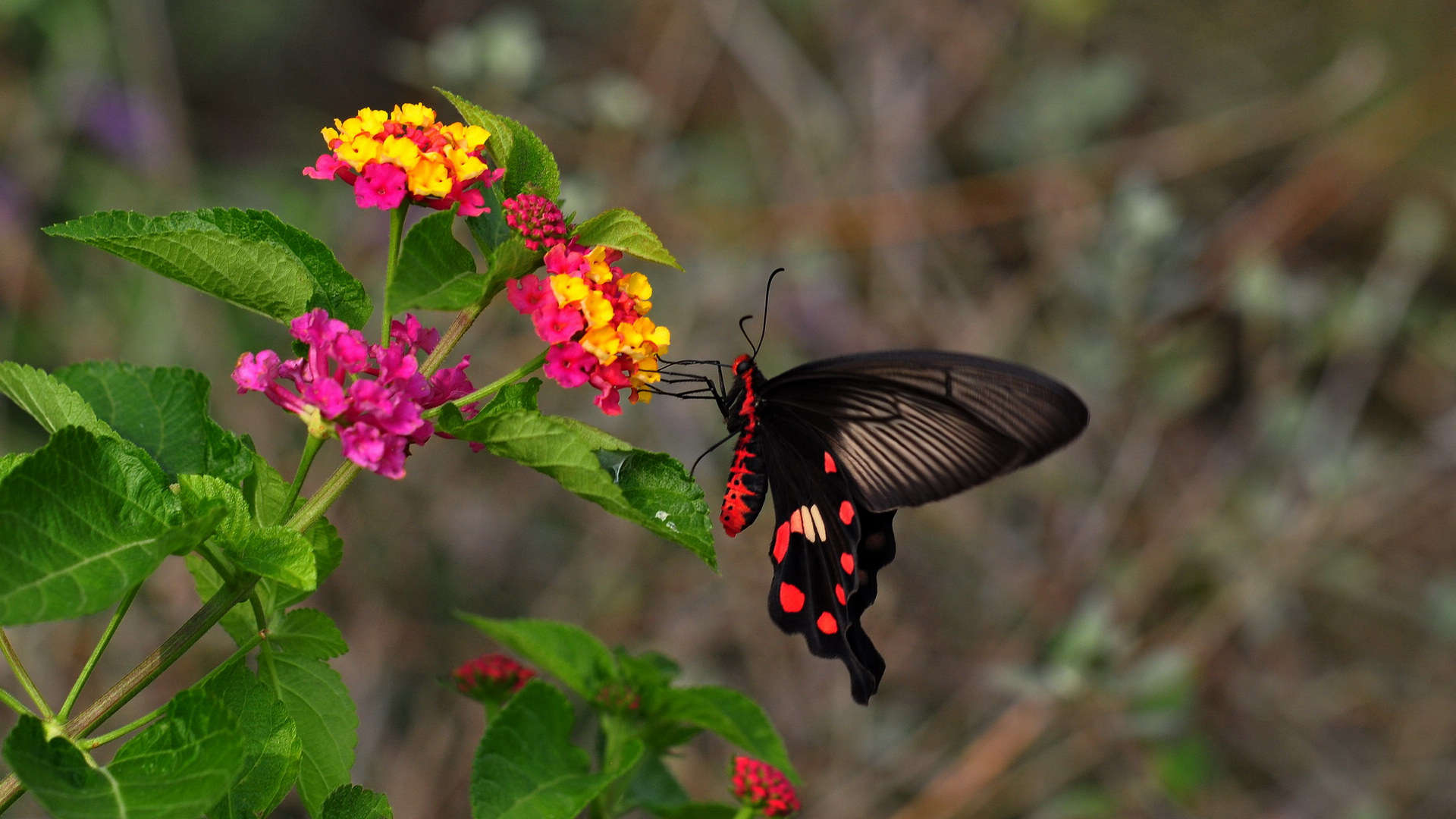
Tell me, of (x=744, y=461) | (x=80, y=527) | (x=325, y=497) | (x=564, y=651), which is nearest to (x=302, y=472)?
(x=325, y=497)

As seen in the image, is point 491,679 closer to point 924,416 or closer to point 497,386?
point 497,386

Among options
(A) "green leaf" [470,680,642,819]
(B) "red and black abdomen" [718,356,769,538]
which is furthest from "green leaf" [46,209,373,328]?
(B) "red and black abdomen" [718,356,769,538]

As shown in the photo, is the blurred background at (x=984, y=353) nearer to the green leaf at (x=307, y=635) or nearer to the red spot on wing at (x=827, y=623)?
the red spot on wing at (x=827, y=623)

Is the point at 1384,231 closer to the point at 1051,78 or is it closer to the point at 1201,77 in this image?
the point at 1201,77

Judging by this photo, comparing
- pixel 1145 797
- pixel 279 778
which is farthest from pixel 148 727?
pixel 1145 797

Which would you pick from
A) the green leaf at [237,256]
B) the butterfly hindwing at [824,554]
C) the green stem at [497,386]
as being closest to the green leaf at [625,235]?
the green stem at [497,386]

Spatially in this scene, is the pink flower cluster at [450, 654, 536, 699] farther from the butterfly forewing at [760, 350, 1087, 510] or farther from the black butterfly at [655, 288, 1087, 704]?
the butterfly forewing at [760, 350, 1087, 510]
